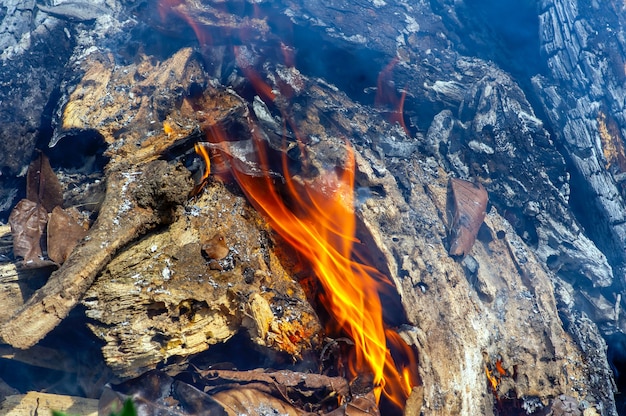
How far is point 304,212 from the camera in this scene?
4.22 m

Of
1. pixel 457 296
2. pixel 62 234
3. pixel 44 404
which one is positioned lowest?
pixel 44 404

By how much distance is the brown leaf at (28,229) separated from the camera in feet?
11.9

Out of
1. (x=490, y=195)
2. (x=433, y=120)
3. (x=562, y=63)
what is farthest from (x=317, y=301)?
(x=562, y=63)

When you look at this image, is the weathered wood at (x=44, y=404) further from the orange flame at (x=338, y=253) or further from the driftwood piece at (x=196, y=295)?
the orange flame at (x=338, y=253)

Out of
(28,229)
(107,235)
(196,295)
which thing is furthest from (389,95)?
(28,229)

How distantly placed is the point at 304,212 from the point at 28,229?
270 centimetres

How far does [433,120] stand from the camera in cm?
609

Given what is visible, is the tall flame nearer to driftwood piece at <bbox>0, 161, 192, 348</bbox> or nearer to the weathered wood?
driftwood piece at <bbox>0, 161, 192, 348</bbox>

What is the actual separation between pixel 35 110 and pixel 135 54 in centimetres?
155

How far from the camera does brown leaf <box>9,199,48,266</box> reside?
11.9 feet

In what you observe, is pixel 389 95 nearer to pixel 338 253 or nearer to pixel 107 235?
pixel 338 253

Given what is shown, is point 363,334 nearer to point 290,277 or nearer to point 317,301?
point 317,301

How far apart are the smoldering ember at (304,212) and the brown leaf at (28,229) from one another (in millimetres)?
25

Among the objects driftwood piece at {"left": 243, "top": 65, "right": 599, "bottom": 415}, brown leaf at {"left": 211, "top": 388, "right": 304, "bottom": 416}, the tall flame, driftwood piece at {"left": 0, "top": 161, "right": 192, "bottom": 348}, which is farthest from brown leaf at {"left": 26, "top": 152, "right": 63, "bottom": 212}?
driftwood piece at {"left": 243, "top": 65, "right": 599, "bottom": 415}
